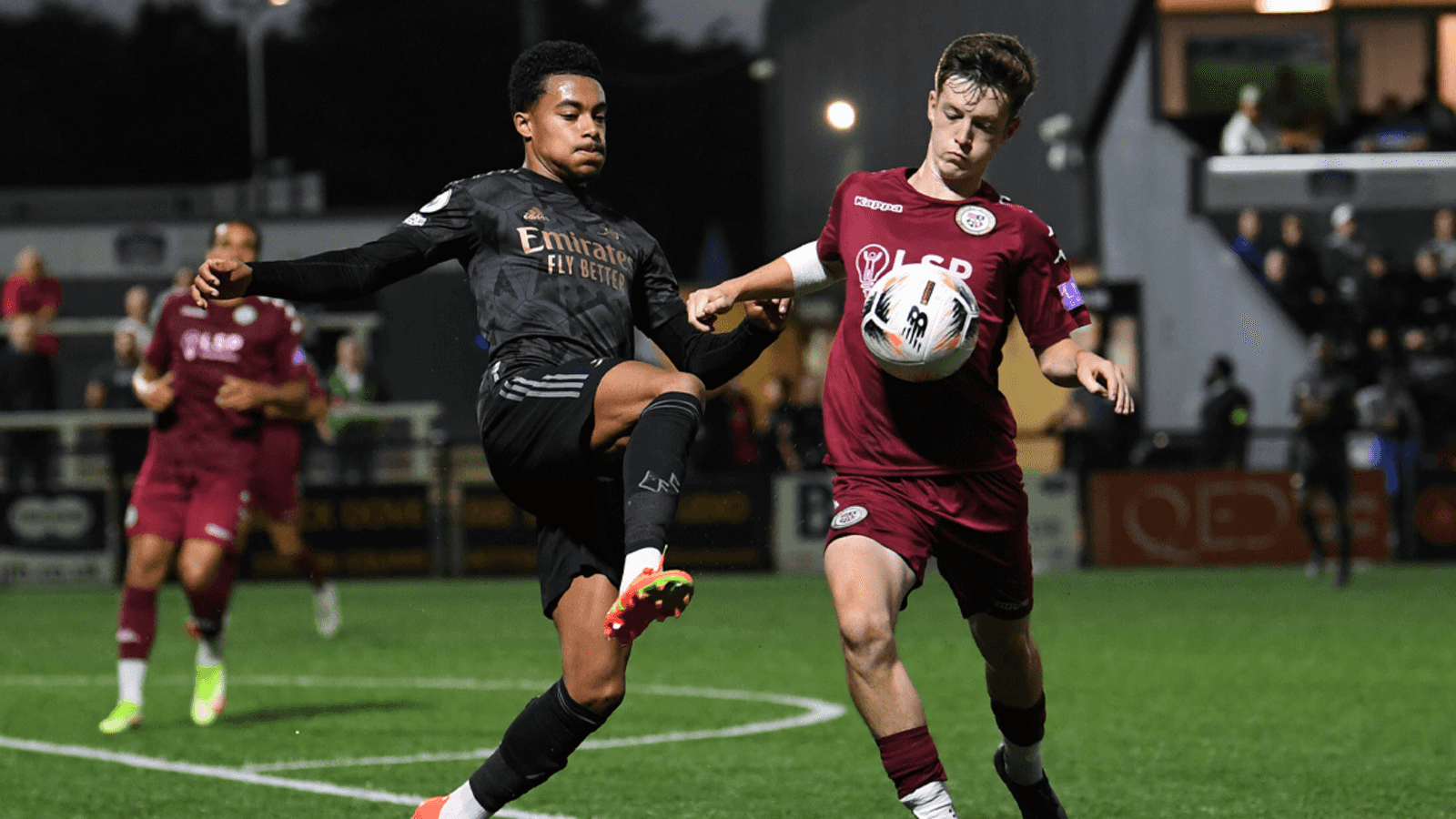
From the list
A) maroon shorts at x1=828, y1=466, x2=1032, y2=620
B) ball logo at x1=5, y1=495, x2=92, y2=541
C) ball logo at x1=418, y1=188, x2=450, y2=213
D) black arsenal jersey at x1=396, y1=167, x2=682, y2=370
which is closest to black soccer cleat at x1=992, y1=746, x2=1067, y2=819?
maroon shorts at x1=828, y1=466, x2=1032, y2=620

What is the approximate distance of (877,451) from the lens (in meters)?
5.61

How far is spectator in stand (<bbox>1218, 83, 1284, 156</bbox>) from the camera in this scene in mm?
26766

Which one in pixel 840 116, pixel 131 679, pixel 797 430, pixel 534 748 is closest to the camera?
pixel 534 748

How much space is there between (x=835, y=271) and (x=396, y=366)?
2256 centimetres

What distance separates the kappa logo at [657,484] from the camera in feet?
16.6

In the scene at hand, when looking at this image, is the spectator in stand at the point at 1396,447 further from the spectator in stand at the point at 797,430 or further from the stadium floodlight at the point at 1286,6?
the stadium floodlight at the point at 1286,6

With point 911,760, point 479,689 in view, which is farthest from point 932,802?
point 479,689

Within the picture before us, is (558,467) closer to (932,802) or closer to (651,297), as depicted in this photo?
(651,297)

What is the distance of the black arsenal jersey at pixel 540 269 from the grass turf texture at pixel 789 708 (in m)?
2.18

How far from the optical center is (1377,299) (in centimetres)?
A: 2380

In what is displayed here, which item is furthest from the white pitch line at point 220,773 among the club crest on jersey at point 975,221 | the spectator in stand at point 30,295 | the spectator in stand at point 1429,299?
the spectator in stand at point 1429,299

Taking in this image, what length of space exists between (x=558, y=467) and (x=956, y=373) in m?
1.18

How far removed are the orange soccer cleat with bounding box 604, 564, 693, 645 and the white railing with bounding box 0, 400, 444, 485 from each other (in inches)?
593

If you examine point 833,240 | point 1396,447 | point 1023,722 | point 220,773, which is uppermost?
point 833,240
